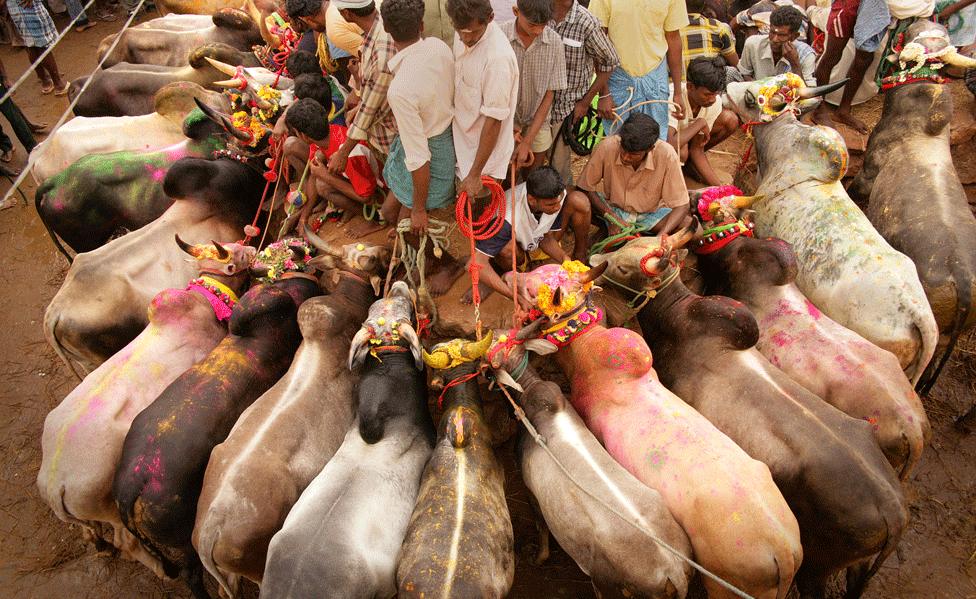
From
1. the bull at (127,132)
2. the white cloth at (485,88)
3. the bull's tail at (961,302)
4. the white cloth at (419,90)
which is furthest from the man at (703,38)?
the bull at (127,132)

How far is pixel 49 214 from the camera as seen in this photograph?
5.72 m

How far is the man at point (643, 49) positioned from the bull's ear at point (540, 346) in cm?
213

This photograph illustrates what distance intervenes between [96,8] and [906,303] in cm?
1366

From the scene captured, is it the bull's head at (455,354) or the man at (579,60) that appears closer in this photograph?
the bull's head at (455,354)

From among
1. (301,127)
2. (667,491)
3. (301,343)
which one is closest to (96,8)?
(301,127)

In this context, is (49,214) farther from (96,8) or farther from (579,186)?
(96,8)

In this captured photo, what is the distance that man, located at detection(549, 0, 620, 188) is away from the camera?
4.70 metres

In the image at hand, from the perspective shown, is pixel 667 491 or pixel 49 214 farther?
pixel 49 214

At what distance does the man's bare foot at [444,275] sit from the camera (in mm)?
4934

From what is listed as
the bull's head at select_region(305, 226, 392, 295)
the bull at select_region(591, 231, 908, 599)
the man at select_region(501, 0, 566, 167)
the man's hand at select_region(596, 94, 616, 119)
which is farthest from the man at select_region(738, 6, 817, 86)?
the bull's head at select_region(305, 226, 392, 295)

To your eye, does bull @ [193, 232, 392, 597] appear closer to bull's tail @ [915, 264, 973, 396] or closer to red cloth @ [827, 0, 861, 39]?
bull's tail @ [915, 264, 973, 396]

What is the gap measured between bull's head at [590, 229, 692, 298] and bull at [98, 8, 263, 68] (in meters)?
5.74

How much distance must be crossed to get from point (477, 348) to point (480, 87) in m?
1.58

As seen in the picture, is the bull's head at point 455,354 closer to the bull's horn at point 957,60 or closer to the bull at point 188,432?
the bull at point 188,432
